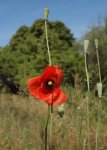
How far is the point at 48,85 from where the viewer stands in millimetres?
2143

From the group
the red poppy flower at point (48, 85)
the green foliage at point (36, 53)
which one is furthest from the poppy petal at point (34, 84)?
the green foliage at point (36, 53)

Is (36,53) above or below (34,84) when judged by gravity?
above

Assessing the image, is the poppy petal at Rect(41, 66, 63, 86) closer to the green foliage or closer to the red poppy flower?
the red poppy flower

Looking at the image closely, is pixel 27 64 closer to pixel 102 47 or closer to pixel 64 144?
pixel 102 47

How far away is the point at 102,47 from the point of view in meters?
23.2

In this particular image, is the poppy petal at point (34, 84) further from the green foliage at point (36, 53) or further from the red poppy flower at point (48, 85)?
the green foliage at point (36, 53)

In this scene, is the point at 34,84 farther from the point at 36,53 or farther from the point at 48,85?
the point at 36,53

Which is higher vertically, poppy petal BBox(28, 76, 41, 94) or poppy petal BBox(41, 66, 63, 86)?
poppy petal BBox(41, 66, 63, 86)

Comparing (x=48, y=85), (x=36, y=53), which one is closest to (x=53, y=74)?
(x=48, y=85)

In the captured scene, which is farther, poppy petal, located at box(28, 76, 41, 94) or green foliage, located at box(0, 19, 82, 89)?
green foliage, located at box(0, 19, 82, 89)

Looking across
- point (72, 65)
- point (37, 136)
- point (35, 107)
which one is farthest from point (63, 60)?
point (37, 136)

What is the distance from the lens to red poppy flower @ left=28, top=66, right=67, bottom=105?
2047 millimetres

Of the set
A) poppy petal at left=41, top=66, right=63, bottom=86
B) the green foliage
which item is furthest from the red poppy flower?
the green foliage

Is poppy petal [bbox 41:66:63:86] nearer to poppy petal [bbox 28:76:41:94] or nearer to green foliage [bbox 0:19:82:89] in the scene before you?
poppy petal [bbox 28:76:41:94]
